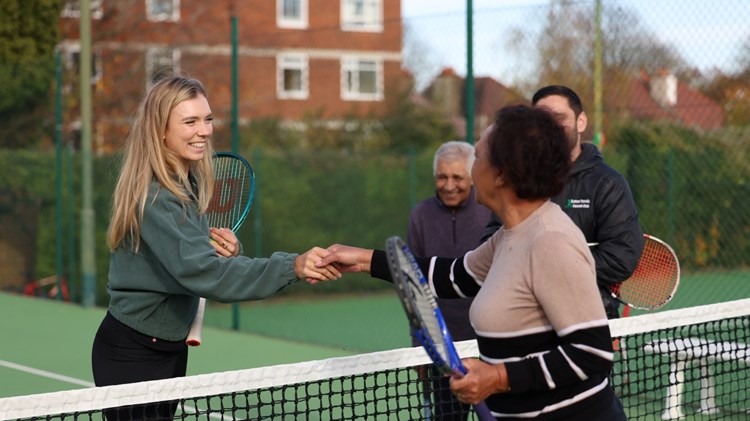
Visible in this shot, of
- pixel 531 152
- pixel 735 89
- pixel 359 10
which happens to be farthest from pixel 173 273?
pixel 359 10

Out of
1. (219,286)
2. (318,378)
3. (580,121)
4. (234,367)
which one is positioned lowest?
(234,367)

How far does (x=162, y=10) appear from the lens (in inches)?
1065

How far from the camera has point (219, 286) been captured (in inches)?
144

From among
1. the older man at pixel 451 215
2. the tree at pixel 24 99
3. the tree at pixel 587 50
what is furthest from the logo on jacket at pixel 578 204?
the tree at pixel 24 99

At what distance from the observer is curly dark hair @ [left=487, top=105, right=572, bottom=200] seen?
2.87m

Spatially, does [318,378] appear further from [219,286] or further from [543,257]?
[543,257]

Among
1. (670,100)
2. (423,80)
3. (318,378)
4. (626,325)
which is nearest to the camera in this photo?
(318,378)

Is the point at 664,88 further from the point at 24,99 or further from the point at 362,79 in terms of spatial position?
the point at 362,79

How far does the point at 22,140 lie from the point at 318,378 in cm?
1263

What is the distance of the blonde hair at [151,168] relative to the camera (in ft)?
12.1

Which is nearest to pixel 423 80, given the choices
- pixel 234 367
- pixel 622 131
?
pixel 622 131

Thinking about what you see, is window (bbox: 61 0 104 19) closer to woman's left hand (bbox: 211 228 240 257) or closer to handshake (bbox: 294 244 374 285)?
woman's left hand (bbox: 211 228 240 257)

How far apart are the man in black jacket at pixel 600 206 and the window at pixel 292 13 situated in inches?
1208

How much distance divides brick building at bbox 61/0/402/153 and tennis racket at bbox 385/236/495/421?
16.9 m
